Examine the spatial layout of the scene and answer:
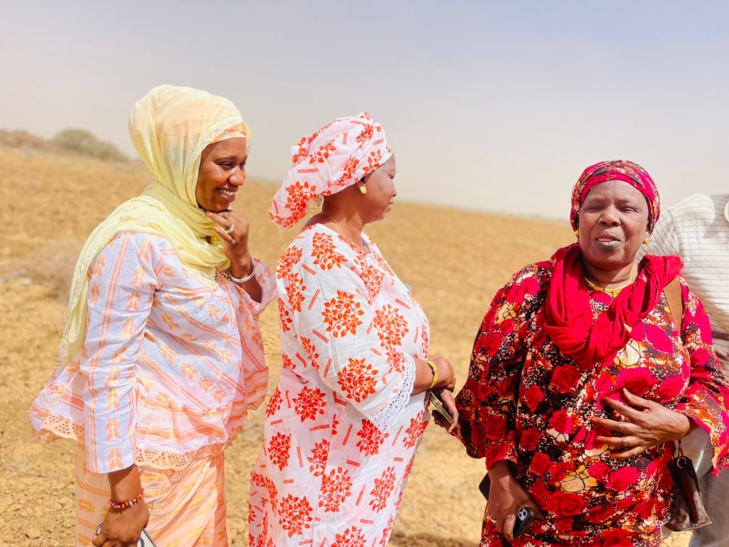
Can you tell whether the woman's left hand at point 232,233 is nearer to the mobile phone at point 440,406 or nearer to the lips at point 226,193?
the lips at point 226,193

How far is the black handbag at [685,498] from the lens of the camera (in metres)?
2.39

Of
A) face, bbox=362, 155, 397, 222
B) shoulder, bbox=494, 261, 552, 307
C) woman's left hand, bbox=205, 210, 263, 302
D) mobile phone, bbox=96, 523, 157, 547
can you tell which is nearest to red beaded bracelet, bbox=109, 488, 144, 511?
mobile phone, bbox=96, 523, 157, 547

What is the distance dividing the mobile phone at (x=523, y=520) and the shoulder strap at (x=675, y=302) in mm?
891

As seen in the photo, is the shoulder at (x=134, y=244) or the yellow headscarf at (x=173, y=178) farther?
the yellow headscarf at (x=173, y=178)

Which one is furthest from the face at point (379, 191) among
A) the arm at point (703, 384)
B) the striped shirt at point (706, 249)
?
the striped shirt at point (706, 249)

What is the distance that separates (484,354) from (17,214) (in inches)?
522

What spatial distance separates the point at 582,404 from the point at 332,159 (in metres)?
1.26

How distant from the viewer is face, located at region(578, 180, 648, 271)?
2197 millimetres

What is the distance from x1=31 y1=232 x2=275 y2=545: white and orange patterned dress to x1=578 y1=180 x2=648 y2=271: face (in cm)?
138

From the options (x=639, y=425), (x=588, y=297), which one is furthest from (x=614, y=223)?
(x=639, y=425)

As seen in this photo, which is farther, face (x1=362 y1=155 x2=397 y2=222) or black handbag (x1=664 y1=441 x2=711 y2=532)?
black handbag (x1=664 y1=441 x2=711 y2=532)

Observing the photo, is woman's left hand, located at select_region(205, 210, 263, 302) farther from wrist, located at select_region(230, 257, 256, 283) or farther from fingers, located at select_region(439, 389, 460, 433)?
fingers, located at select_region(439, 389, 460, 433)

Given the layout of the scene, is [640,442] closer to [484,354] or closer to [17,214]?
[484,354]

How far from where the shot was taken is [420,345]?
2354mm
